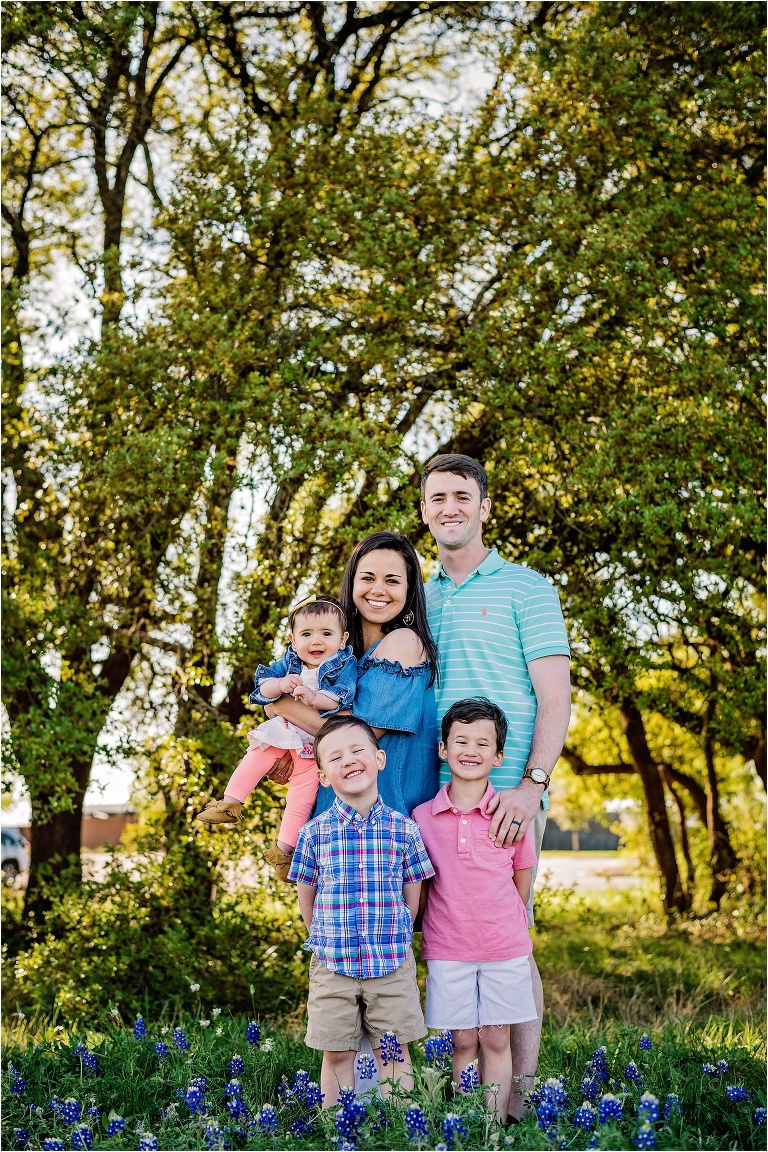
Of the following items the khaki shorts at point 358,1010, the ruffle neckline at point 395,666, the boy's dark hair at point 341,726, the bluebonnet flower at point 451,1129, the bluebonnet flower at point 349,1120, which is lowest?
the bluebonnet flower at point 349,1120

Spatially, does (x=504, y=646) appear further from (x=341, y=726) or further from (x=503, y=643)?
(x=341, y=726)

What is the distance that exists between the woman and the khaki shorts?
1.64ft

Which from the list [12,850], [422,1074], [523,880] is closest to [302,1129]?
[422,1074]

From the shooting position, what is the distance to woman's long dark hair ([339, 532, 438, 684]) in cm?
326

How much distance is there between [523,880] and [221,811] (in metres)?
1.01

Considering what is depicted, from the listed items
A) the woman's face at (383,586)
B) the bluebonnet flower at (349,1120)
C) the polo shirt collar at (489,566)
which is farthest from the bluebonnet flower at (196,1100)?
the polo shirt collar at (489,566)

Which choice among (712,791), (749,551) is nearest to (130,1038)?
(749,551)

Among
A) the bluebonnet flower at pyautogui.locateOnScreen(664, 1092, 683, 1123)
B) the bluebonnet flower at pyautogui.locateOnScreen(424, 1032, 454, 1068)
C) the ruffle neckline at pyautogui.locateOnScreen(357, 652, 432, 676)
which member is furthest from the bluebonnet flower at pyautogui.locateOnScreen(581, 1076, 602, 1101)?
the ruffle neckline at pyautogui.locateOnScreen(357, 652, 432, 676)

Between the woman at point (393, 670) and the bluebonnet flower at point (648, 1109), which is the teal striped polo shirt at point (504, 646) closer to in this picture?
the woman at point (393, 670)

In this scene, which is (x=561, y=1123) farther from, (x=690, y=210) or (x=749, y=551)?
(x=690, y=210)

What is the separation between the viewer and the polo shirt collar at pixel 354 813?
9.94 ft

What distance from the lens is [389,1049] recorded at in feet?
9.47

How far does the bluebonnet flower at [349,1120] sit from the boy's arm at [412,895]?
54 centimetres

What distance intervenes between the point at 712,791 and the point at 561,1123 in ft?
22.0
